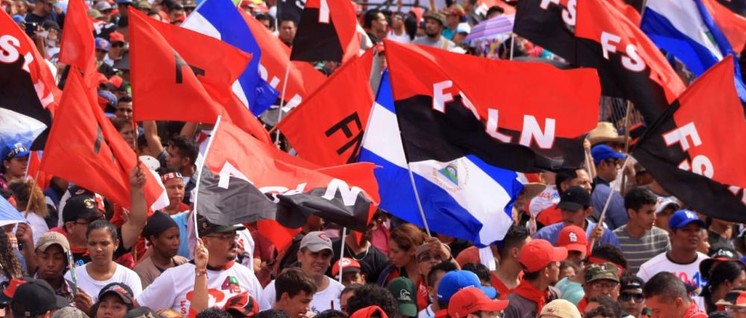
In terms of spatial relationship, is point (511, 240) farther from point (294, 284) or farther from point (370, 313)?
point (370, 313)

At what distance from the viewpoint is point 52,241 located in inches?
406

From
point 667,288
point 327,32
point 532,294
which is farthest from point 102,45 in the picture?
point 667,288

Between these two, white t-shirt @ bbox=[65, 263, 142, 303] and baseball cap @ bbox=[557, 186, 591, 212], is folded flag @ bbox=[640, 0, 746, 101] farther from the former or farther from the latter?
white t-shirt @ bbox=[65, 263, 142, 303]

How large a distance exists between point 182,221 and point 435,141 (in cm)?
176

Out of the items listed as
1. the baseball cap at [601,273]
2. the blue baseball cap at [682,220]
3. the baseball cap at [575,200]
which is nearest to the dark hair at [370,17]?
the baseball cap at [575,200]

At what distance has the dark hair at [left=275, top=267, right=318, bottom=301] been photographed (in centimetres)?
994

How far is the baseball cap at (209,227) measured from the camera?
1025 centimetres

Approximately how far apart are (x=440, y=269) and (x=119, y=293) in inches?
87.2

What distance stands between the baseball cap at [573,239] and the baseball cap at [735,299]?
134 cm

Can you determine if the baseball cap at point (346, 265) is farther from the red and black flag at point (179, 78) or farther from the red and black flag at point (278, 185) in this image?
the red and black flag at point (179, 78)

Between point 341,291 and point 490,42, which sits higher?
point 341,291

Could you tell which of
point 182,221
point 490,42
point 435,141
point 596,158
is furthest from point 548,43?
point 490,42

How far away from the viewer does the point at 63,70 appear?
15695 mm

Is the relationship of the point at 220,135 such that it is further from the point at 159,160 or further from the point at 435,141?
the point at 159,160
